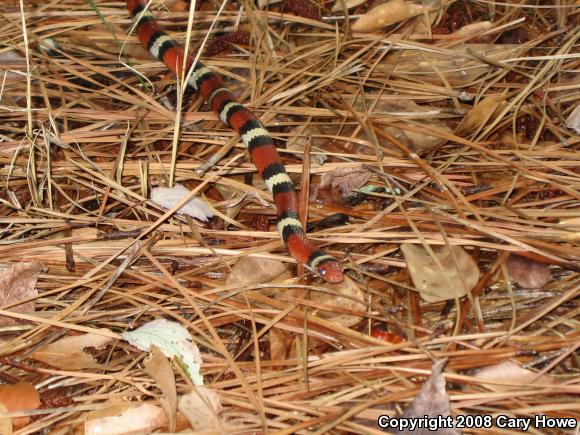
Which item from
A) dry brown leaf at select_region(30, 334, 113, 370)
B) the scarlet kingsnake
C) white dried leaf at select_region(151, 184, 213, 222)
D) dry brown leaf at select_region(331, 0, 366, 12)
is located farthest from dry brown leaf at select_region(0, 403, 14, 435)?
dry brown leaf at select_region(331, 0, 366, 12)

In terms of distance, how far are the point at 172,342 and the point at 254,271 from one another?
1.89ft

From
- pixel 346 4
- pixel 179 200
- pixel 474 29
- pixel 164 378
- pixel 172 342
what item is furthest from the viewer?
pixel 346 4

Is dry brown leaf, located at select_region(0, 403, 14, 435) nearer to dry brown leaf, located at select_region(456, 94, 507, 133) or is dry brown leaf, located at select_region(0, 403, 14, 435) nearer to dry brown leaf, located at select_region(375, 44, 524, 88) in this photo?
dry brown leaf, located at select_region(456, 94, 507, 133)

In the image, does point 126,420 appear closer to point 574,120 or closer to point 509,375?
point 509,375

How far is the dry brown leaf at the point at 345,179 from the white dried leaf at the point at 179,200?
0.69m

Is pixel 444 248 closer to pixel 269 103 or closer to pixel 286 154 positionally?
pixel 286 154

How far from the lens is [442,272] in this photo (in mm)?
3074

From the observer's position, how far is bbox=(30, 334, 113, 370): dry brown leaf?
2.88m

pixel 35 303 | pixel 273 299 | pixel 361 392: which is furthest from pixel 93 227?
pixel 361 392

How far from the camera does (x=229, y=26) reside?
4.55 m

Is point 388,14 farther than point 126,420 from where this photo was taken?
Yes

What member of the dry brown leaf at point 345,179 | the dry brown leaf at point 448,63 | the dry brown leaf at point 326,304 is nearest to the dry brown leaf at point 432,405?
the dry brown leaf at point 326,304

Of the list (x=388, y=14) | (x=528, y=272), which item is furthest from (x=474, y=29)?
(x=528, y=272)

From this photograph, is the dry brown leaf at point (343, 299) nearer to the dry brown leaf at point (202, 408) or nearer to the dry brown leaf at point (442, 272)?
the dry brown leaf at point (442, 272)
